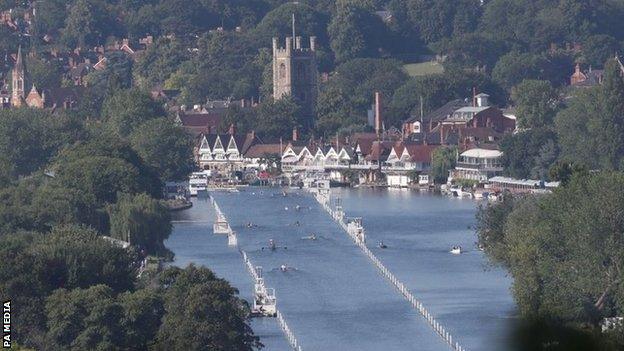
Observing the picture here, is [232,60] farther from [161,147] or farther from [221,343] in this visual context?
[221,343]

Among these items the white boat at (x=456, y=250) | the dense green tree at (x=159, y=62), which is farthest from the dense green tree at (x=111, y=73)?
the white boat at (x=456, y=250)

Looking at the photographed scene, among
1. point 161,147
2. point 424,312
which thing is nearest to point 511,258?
point 424,312

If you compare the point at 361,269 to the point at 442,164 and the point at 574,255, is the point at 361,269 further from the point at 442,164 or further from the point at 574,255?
the point at 442,164

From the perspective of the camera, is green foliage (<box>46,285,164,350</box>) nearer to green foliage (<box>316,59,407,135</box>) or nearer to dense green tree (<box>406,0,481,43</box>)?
green foliage (<box>316,59,407,135</box>)

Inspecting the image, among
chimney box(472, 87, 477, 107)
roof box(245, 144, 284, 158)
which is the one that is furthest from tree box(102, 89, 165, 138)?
chimney box(472, 87, 477, 107)

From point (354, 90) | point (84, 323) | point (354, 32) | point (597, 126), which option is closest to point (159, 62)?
point (354, 32)

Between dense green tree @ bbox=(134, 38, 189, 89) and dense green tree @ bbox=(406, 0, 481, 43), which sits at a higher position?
dense green tree @ bbox=(406, 0, 481, 43)

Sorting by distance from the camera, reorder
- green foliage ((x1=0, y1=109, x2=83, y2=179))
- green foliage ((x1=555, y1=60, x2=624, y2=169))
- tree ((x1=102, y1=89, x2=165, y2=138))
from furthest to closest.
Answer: tree ((x1=102, y1=89, x2=165, y2=138)), green foliage ((x1=0, y1=109, x2=83, y2=179)), green foliage ((x1=555, y1=60, x2=624, y2=169))
